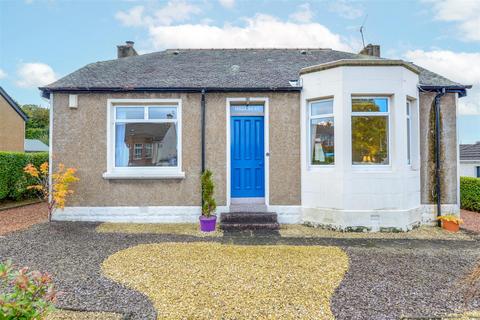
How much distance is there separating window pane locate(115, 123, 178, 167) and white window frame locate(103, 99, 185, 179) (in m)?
0.15

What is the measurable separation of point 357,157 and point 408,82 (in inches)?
100

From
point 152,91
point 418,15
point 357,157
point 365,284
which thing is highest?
point 418,15

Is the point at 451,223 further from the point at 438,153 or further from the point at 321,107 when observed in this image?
the point at 321,107

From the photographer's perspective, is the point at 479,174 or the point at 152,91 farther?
the point at 479,174

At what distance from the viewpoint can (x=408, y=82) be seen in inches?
295

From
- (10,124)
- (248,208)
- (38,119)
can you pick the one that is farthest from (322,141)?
(38,119)

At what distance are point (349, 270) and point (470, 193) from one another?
370 inches

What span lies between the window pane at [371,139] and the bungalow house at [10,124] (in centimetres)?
2310

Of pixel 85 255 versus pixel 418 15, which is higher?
pixel 418 15

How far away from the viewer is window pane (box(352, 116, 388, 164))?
24.1 ft

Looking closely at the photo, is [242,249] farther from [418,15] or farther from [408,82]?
[418,15]

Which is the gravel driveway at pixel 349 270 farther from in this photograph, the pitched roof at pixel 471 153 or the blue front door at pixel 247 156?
the pitched roof at pixel 471 153

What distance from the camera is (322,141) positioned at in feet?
25.1

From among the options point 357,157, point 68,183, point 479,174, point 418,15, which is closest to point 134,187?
point 68,183
